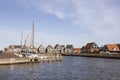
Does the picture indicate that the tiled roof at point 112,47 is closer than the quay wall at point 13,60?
No

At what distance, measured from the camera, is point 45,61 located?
9875cm

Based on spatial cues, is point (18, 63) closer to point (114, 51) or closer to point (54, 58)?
point (54, 58)

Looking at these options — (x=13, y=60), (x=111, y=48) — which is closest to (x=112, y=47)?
(x=111, y=48)

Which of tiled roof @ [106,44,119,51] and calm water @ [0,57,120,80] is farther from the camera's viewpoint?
tiled roof @ [106,44,119,51]

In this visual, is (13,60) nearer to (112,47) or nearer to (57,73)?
(57,73)

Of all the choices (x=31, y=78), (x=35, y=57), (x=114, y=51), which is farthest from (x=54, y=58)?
(x=114, y=51)

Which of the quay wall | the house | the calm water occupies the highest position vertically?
the house

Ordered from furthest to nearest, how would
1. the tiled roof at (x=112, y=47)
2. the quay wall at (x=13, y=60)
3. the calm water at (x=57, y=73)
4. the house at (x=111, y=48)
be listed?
1. the tiled roof at (x=112, y=47)
2. the house at (x=111, y=48)
3. the quay wall at (x=13, y=60)
4. the calm water at (x=57, y=73)

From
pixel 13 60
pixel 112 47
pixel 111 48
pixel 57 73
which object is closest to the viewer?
pixel 57 73

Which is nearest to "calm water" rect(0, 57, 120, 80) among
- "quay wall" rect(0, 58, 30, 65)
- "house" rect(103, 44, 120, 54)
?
"quay wall" rect(0, 58, 30, 65)

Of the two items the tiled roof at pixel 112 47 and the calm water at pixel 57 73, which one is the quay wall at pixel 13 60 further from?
the tiled roof at pixel 112 47

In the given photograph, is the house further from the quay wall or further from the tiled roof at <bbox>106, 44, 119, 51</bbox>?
the quay wall

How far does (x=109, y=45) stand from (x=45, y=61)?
310ft

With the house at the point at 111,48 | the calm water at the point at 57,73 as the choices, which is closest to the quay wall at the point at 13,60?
the calm water at the point at 57,73
